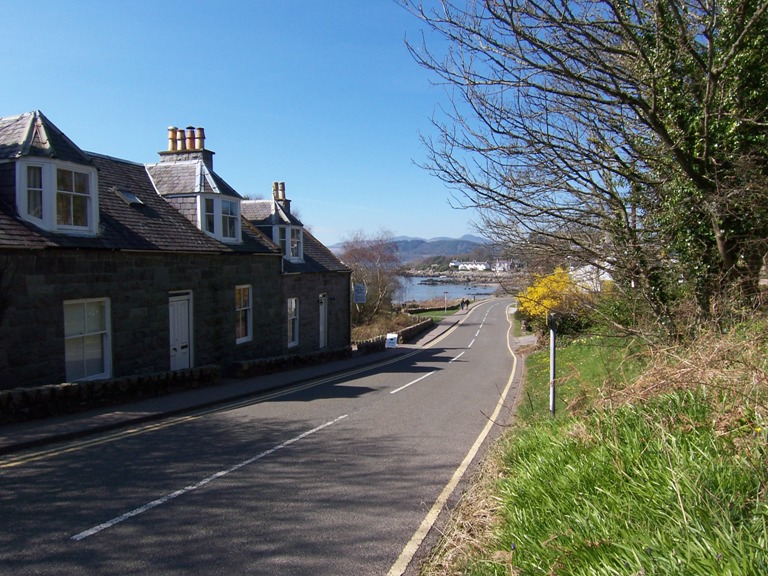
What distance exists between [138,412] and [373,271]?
4661 centimetres

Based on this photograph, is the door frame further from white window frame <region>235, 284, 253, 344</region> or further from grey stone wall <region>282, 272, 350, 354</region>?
grey stone wall <region>282, 272, 350, 354</region>

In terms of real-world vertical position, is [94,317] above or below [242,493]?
above

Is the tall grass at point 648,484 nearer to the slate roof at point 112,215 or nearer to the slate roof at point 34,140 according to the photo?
the slate roof at point 112,215

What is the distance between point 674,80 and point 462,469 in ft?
21.5

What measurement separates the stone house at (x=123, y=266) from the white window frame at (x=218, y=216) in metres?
0.04

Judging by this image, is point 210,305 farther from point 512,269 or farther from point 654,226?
point 654,226

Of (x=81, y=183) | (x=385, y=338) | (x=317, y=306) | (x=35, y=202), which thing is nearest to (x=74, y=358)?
(x=35, y=202)

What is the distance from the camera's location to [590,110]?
27.2 ft

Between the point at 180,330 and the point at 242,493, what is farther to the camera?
the point at 180,330

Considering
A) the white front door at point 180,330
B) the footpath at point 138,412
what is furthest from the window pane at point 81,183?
the footpath at point 138,412

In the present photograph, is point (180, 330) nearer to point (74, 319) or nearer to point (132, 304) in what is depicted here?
point (132, 304)

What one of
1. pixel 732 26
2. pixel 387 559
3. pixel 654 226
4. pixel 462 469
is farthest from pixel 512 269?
pixel 387 559

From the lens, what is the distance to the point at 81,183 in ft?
43.0

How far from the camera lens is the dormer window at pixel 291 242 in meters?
24.7
